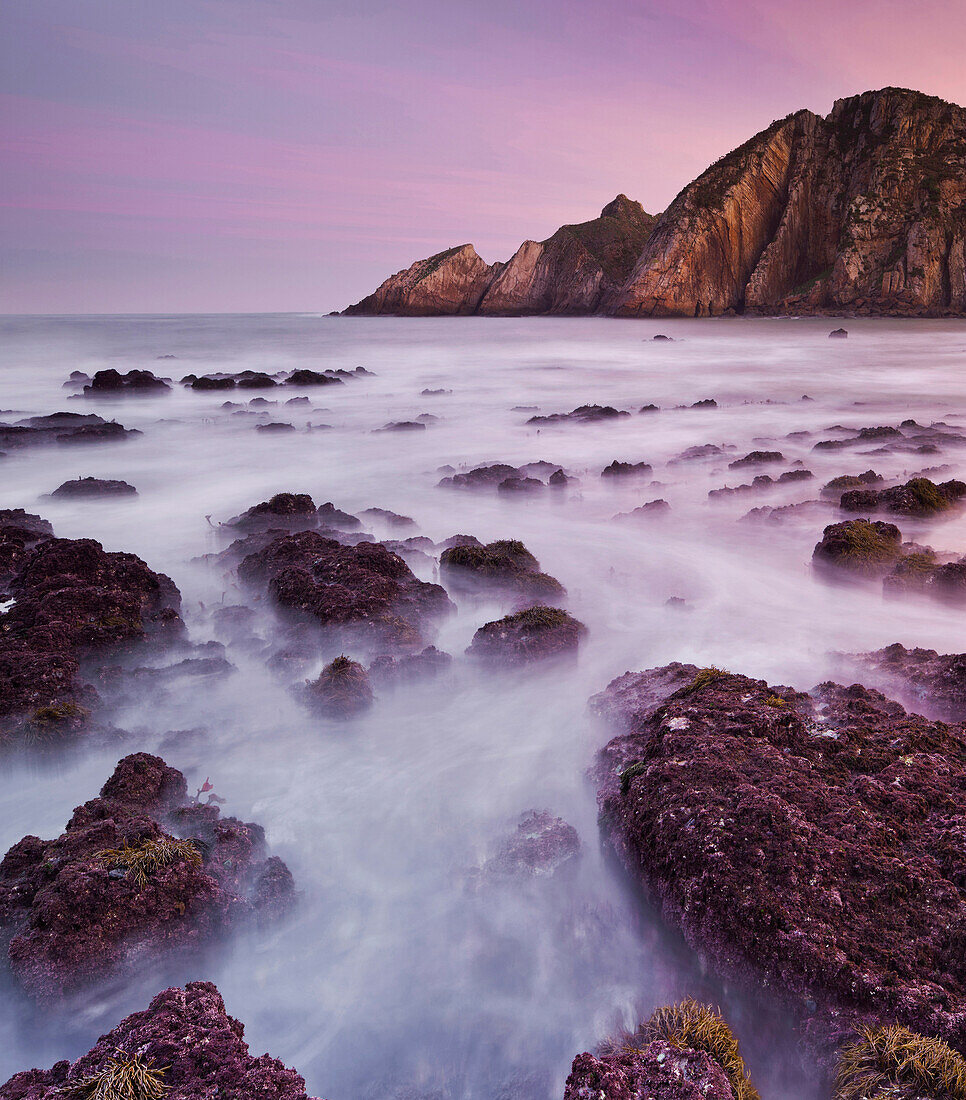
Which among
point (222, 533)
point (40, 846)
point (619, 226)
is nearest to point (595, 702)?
point (40, 846)

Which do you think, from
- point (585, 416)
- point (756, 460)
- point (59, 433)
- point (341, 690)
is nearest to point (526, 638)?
point (341, 690)

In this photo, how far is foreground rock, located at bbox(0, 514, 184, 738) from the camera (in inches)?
146

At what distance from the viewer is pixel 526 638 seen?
180 inches

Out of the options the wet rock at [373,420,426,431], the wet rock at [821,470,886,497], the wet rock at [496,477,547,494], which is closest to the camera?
the wet rock at [821,470,886,497]

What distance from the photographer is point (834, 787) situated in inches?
103

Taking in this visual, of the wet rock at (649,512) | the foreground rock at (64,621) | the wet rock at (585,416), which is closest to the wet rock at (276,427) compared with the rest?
the wet rock at (585,416)

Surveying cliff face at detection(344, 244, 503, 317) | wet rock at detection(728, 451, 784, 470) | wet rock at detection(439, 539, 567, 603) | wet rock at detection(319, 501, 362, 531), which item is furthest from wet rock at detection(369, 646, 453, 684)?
cliff face at detection(344, 244, 503, 317)

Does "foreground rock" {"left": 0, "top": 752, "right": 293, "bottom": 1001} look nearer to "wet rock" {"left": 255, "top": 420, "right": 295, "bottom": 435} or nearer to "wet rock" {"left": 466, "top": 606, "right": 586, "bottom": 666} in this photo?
"wet rock" {"left": 466, "top": 606, "right": 586, "bottom": 666}

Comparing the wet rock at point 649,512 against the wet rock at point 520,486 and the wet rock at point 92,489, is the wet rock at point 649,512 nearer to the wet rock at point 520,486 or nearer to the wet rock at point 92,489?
the wet rock at point 520,486

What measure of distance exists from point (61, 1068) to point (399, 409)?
48.6 feet

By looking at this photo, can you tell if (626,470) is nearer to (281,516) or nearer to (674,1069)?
(281,516)

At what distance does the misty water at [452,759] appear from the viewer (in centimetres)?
228

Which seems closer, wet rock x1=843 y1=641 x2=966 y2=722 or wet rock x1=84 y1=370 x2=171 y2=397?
wet rock x1=843 y1=641 x2=966 y2=722

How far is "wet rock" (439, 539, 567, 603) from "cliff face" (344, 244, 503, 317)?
76.8m
